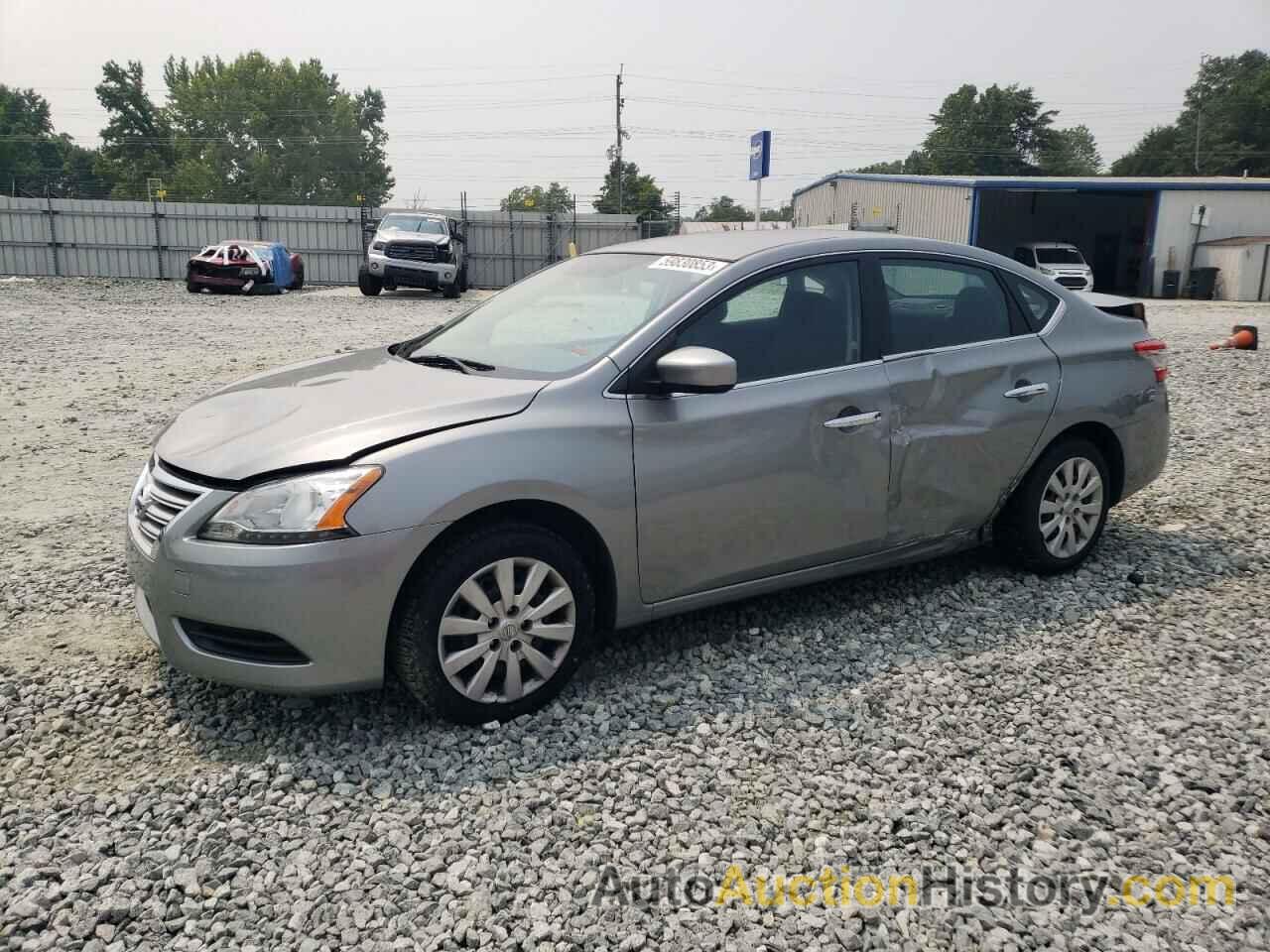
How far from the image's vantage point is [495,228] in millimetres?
34219

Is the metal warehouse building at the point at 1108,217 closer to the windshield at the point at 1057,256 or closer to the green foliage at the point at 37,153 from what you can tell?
the windshield at the point at 1057,256

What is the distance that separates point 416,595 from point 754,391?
151cm

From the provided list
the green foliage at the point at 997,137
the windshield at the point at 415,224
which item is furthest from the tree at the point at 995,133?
the windshield at the point at 415,224

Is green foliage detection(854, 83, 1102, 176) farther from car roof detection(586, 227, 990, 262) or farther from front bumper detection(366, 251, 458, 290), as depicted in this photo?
car roof detection(586, 227, 990, 262)

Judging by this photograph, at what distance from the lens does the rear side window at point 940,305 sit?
14.8 feet

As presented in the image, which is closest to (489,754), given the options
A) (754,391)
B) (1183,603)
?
(754,391)

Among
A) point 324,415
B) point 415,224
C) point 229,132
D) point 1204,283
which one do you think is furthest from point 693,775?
point 229,132

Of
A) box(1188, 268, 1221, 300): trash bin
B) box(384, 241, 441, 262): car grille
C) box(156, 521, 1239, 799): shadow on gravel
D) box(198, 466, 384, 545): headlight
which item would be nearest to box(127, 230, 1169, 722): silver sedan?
box(198, 466, 384, 545): headlight

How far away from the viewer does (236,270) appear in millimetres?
25922

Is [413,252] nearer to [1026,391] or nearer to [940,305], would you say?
[940,305]

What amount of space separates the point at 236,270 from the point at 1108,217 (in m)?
33.9

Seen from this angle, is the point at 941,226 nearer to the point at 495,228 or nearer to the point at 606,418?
the point at 495,228

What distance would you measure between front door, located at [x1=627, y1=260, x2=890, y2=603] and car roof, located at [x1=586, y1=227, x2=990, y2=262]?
0.12m

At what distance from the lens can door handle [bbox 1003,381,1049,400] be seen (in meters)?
4.72
